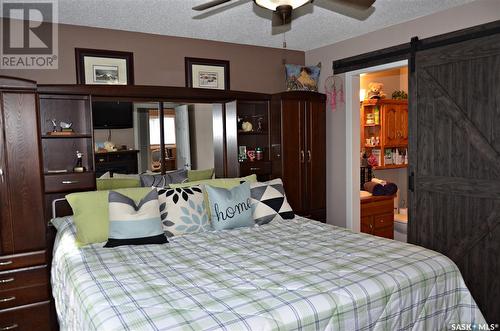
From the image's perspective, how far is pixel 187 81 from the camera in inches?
154

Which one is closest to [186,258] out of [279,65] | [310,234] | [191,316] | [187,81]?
[191,316]

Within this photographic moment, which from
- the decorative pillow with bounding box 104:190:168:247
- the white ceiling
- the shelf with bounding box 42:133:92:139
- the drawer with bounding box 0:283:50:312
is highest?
the white ceiling

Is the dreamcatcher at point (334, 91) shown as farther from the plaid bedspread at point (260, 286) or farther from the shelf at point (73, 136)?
the shelf at point (73, 136)

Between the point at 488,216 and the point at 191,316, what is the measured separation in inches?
98.7

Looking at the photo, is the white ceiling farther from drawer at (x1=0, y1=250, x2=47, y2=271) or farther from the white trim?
drawer at (x1=0, y1=250, x2=47, y2=271)

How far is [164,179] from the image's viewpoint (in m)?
3.54

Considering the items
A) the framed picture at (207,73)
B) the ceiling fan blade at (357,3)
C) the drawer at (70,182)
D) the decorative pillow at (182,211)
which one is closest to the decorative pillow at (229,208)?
the decorative pillow at (182,211)

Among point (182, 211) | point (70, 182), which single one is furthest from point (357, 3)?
point (70, 182)

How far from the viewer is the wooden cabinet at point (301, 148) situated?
4.05 meters

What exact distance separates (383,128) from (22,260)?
4320mm

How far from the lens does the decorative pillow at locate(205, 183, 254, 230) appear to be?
118 inches

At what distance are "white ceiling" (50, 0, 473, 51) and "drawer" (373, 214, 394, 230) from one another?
2193mm

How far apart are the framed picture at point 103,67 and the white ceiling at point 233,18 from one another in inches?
9.6

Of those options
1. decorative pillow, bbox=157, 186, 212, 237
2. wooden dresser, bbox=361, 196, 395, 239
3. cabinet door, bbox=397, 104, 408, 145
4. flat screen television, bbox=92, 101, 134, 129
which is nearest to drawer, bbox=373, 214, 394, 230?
wooden dresser, bbox=361, 196, 395, 239
